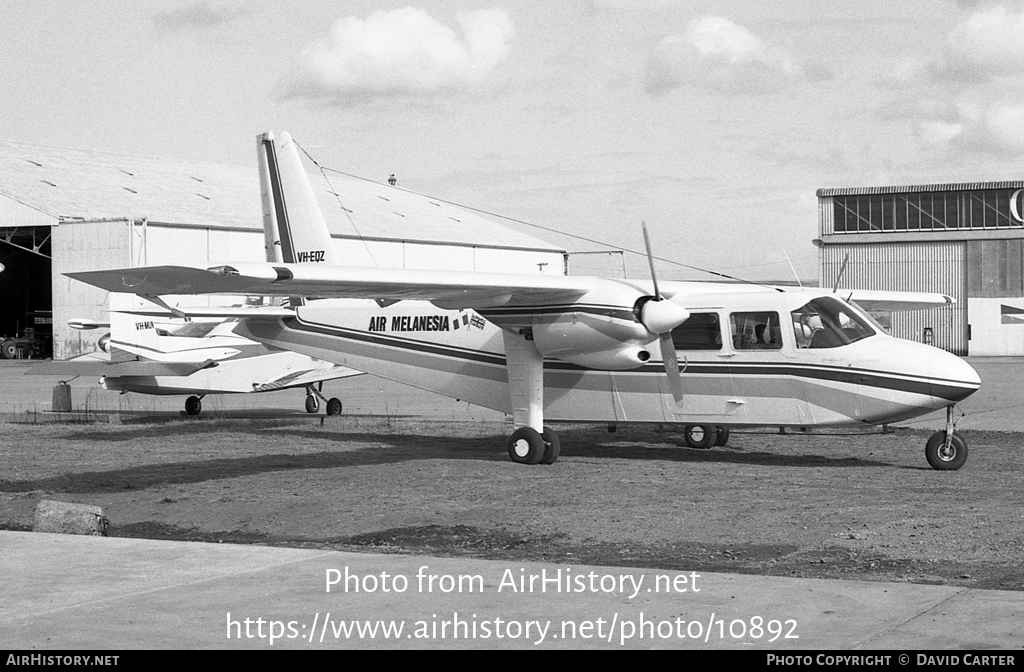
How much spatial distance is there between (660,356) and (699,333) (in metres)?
0.65

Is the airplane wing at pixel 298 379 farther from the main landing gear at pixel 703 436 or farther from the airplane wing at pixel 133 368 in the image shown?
the main landing gear at pixel 703 436

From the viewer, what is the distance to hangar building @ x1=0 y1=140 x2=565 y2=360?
49406 mm

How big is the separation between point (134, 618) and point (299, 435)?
14049mm

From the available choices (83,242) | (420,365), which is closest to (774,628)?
(420,365)

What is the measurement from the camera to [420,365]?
19.3m

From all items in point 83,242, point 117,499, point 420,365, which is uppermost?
point 83,242

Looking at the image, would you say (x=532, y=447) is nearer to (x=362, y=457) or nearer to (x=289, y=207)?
(x=362, y=457)

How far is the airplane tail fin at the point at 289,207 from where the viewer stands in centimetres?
2097

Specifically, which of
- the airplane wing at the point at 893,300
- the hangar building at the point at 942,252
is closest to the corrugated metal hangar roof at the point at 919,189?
the hangar building at the point at 942,252

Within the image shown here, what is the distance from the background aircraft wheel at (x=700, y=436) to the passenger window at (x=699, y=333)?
2292mm

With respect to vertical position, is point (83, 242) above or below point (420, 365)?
above

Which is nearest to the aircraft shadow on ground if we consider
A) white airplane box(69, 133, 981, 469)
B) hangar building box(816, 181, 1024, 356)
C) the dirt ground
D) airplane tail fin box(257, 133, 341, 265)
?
the dirt ground

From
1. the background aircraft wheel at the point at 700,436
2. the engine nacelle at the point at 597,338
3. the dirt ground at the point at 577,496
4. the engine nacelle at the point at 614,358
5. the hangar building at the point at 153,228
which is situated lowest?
the dirt ground at the point at 577,496
